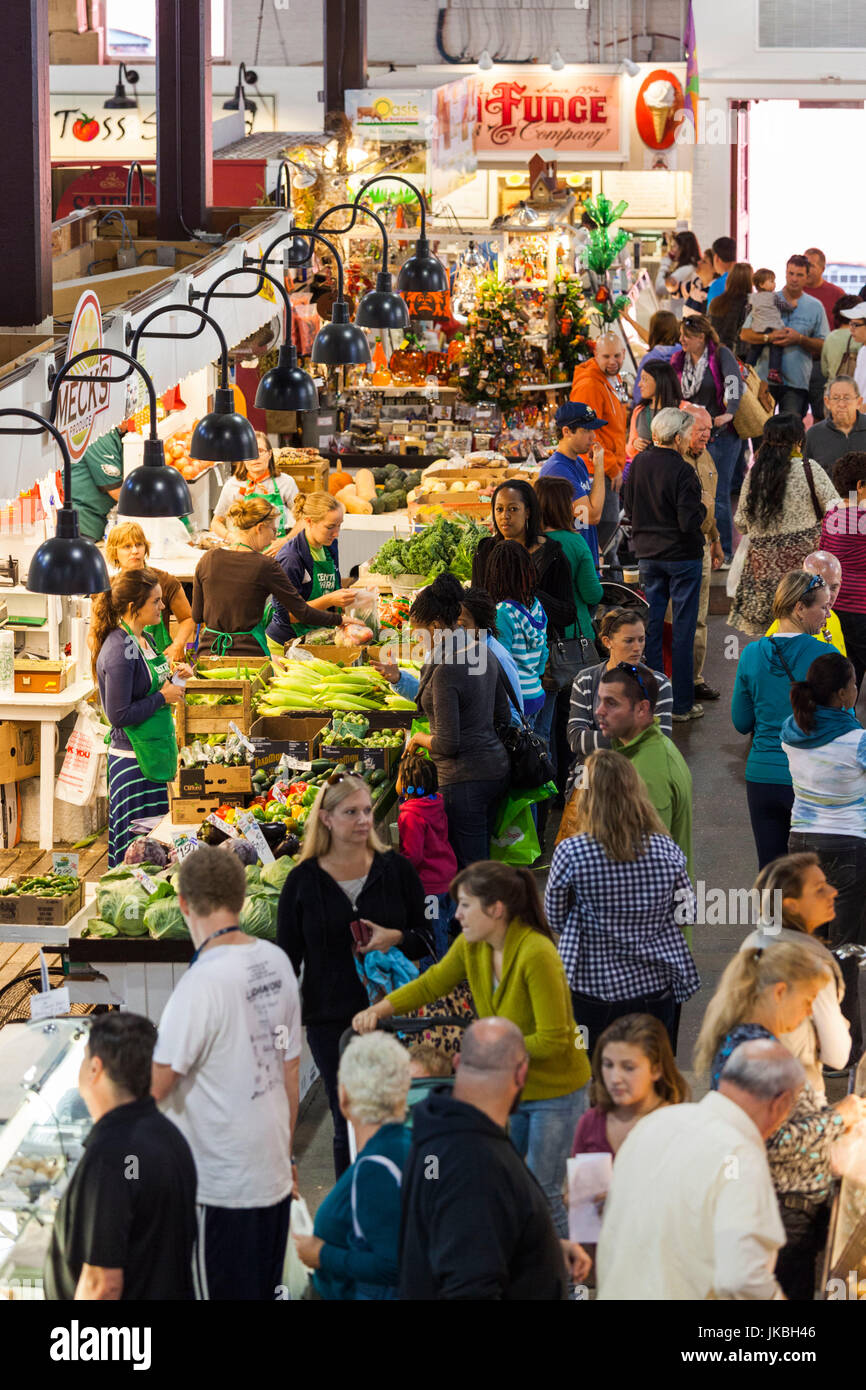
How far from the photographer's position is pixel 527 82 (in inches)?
705

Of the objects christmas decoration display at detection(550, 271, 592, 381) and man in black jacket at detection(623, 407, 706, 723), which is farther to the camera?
christmas decoration display at detection(550, 271, 592, 381)

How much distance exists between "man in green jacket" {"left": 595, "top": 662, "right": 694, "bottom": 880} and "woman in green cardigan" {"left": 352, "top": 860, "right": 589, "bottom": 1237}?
2.88ft

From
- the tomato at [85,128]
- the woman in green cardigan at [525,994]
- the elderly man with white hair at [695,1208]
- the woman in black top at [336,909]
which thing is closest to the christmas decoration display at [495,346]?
the woman in black top at [336,909]

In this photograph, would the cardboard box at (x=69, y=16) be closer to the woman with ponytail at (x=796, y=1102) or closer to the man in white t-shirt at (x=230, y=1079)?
the man in white t-shirt at (x=230, y=1079)

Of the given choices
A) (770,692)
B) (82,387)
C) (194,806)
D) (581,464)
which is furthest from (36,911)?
Answer: (581,464)

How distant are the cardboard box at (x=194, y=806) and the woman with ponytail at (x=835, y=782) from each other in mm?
2037

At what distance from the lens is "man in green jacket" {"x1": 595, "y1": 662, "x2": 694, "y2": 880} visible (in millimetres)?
5430

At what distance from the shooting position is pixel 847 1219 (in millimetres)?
4324

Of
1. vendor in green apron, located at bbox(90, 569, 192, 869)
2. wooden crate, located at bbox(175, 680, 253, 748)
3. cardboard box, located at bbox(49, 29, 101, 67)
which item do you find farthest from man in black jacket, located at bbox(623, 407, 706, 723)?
cardboard box, located at bbox(49, 29, 101, 67)

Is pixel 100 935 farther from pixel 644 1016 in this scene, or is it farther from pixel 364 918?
pixel 644 1016

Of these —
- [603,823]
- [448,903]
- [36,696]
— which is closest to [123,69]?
[36,696]

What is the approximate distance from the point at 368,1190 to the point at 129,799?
366 centimetres

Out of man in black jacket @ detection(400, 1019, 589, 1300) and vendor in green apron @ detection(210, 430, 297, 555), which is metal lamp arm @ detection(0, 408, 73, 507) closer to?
man in black jacket @ detection(400, 1019, 589, 1300)
